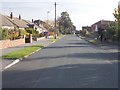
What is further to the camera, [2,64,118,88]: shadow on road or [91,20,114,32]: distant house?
[91,20,114,32]: distant house

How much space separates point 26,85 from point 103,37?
175 ft

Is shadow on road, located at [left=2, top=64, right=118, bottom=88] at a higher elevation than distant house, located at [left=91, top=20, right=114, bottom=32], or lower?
lower

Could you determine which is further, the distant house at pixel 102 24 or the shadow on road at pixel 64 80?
the distant house at pixel 102 24

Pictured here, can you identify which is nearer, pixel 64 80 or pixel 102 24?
pixel 64 80

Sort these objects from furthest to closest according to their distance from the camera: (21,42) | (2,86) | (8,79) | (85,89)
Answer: (21,42) < (8,79) < (2,86) < (85,89)

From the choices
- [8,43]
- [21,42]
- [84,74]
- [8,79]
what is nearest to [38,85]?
[8,79]

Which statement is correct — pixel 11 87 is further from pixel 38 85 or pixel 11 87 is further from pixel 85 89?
pixel 85 89

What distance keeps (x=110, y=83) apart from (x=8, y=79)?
3921mm

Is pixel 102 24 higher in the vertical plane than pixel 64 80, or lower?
higher

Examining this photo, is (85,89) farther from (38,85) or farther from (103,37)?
(103,37)

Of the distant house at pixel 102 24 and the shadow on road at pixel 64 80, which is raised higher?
the distant house at pixel 102 24

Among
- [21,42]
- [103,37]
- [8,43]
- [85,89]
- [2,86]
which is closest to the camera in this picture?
[85,89]

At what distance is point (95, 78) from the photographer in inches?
533

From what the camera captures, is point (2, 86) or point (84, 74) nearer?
point (2, 86)
